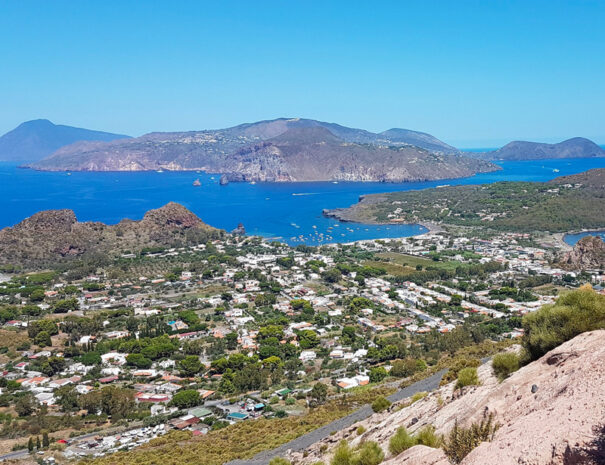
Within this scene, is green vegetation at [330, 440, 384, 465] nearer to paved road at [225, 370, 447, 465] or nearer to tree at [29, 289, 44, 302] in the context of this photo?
paved road at [225, 370, 447, 465]

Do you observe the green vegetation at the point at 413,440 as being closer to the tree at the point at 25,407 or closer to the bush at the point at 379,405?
the bush at the point at 379,405

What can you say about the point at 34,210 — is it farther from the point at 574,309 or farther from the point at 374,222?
the point at 574,309

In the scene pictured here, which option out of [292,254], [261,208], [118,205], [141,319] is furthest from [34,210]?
[141,319]

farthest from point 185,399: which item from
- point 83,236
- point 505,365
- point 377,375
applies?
point 83,236

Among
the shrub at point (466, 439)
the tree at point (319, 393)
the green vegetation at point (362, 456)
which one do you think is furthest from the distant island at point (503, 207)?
the shrub at point (466, 439)

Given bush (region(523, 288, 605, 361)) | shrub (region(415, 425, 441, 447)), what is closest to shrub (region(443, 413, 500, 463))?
shrub (region(415, 425, 441, 447))

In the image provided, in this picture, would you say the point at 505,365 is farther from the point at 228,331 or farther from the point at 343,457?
the point at 228,331

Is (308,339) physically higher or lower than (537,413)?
lower
